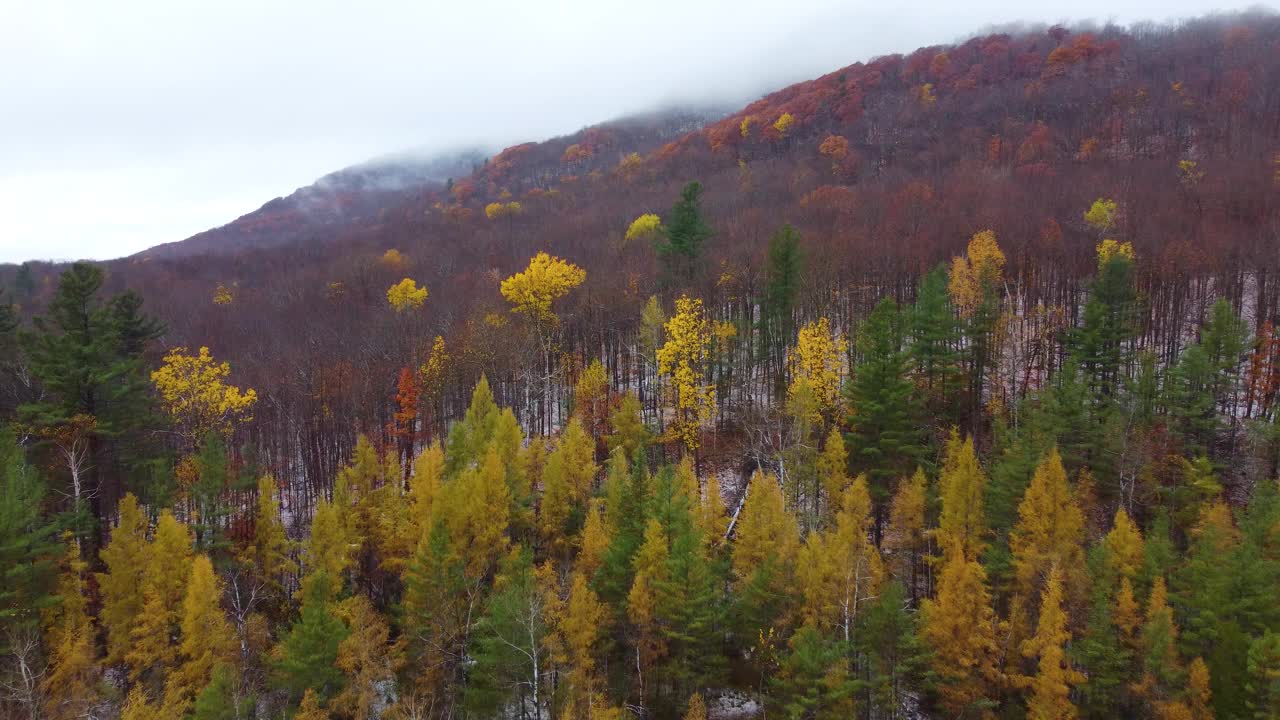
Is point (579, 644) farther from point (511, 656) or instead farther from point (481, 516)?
Answer: point (481, 516)

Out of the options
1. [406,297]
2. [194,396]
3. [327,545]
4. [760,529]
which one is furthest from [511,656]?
[406,297]

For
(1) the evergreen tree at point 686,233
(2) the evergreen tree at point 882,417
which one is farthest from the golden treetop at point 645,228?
(2) the evergreen tree at point 882,417

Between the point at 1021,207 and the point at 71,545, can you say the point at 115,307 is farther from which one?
the point at 1021,207

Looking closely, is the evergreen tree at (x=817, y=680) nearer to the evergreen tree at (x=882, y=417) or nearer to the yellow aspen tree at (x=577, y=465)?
the evergreen tree at (x=882, y=417)

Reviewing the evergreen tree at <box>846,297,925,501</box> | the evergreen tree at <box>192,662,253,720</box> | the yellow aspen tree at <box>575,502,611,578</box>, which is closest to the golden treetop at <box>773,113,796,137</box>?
the evergreen tree at <box>846,297,925,501</box>

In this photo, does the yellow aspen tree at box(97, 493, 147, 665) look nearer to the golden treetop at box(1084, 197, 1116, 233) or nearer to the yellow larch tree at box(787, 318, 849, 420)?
the yellow larch tree at box(787, 318, 849, 420)

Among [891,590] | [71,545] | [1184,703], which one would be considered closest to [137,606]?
[71,545]

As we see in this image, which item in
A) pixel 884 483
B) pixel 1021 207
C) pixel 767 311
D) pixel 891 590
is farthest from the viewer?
pixel 1021 207
